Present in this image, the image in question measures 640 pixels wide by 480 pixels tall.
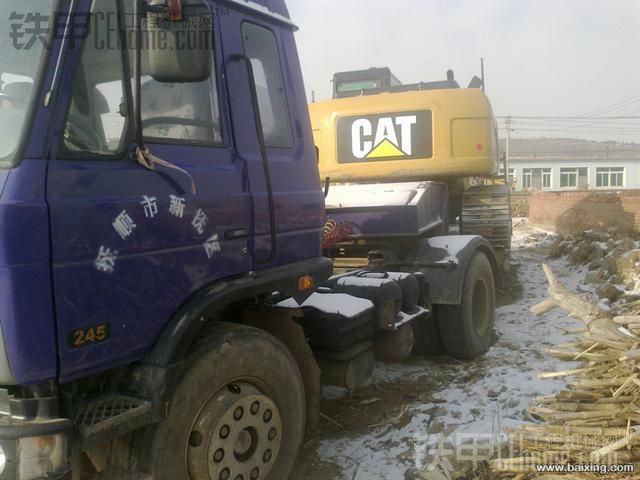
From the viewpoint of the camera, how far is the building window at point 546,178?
174 feet

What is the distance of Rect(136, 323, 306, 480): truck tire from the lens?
242 cm

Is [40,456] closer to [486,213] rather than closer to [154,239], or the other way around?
[154,239]

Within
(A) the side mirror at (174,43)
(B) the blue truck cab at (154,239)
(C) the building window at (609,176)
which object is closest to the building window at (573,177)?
(C) the building window at (609,176)

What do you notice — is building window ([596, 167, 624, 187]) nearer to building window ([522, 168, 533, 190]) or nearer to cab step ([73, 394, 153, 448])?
building window ([522, 168, 533, 190])

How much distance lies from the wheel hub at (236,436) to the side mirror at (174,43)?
4.84ft

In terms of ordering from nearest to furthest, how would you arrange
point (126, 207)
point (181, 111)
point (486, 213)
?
point (126, 207), point (181, 111), point (486, 213)

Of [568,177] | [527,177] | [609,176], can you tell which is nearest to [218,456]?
[527,177]

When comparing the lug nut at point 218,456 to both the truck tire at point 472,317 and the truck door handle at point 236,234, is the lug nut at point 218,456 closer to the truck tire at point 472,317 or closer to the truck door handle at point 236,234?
the truck door handle at point 236,234

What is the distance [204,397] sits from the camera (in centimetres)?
254

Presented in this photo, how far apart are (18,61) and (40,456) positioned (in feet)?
4.88

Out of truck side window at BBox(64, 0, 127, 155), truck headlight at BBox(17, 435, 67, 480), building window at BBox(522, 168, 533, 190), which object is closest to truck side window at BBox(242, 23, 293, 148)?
truck side window at BBox(64, 0, 127, 155)

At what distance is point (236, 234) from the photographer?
279 cm

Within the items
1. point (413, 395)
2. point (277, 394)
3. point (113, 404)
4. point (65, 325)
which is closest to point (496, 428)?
point (413, 395)

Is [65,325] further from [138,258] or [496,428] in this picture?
[496,428]
